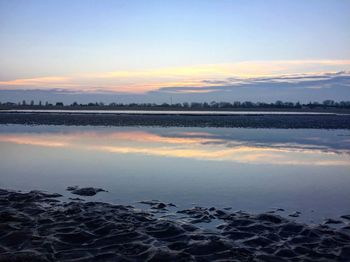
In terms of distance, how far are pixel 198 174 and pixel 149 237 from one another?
22.7 feet

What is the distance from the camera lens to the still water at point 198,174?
36.3 feet

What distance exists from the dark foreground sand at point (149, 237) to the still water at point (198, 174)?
A: 115 cm

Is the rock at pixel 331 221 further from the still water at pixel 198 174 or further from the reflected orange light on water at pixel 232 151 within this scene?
the reflected orange light on water at pixel 232 151

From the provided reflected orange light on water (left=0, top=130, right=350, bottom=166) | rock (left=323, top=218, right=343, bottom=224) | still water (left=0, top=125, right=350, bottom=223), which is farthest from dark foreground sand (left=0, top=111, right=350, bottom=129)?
rock (left=323, top=218, right=343, bottom=224)

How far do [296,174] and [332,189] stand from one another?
2.37 m

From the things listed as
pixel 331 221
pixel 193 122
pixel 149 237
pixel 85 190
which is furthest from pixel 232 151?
pixel 193 122

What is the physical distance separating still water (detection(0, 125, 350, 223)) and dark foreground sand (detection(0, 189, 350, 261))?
1.15 metres

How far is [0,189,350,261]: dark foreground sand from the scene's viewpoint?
22.6 ft

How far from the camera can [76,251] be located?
7023 mm

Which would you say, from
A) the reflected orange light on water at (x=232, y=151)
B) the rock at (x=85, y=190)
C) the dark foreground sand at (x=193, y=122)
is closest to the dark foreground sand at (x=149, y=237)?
the rock at (x=85, y=190)

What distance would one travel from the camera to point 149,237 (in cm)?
778

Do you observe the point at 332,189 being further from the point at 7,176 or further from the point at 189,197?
the point at 7,176

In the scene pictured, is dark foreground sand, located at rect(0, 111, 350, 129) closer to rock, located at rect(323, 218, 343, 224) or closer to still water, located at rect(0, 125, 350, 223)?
still water, located at rect(0, 125, 350, 223)

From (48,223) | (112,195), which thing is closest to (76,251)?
(48,223)
